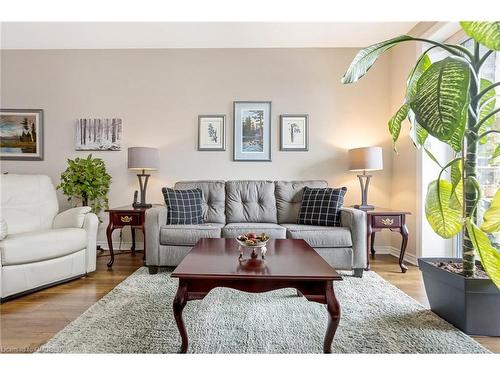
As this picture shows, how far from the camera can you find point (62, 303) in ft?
6.33

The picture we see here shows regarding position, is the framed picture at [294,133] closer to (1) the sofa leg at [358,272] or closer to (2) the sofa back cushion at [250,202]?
(2) the sofa back cushion at [250,202]

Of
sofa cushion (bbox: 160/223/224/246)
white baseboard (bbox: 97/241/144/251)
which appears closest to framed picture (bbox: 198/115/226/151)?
sofa cushion (bbox: 160/223/224/246)

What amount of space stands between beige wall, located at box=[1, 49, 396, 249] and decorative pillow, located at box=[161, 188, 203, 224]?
0.70m

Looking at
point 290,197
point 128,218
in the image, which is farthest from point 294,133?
point 128,218

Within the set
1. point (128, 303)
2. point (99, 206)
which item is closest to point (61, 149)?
point (99, 206)

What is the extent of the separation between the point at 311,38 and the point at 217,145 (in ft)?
5.77

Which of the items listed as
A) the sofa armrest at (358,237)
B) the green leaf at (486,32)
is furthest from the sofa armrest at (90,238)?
the green leaf at (486,32)

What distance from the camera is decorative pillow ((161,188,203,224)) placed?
2.72m

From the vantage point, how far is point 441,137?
116cm

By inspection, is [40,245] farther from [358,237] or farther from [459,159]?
[459,159]

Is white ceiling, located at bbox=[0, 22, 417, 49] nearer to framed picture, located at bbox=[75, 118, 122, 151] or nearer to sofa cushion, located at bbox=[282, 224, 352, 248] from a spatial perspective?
framed picture, located at bbox=[75, 118, 122, 151]

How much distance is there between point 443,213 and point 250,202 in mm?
1935

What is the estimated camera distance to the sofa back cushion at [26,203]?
2496 millimetres
